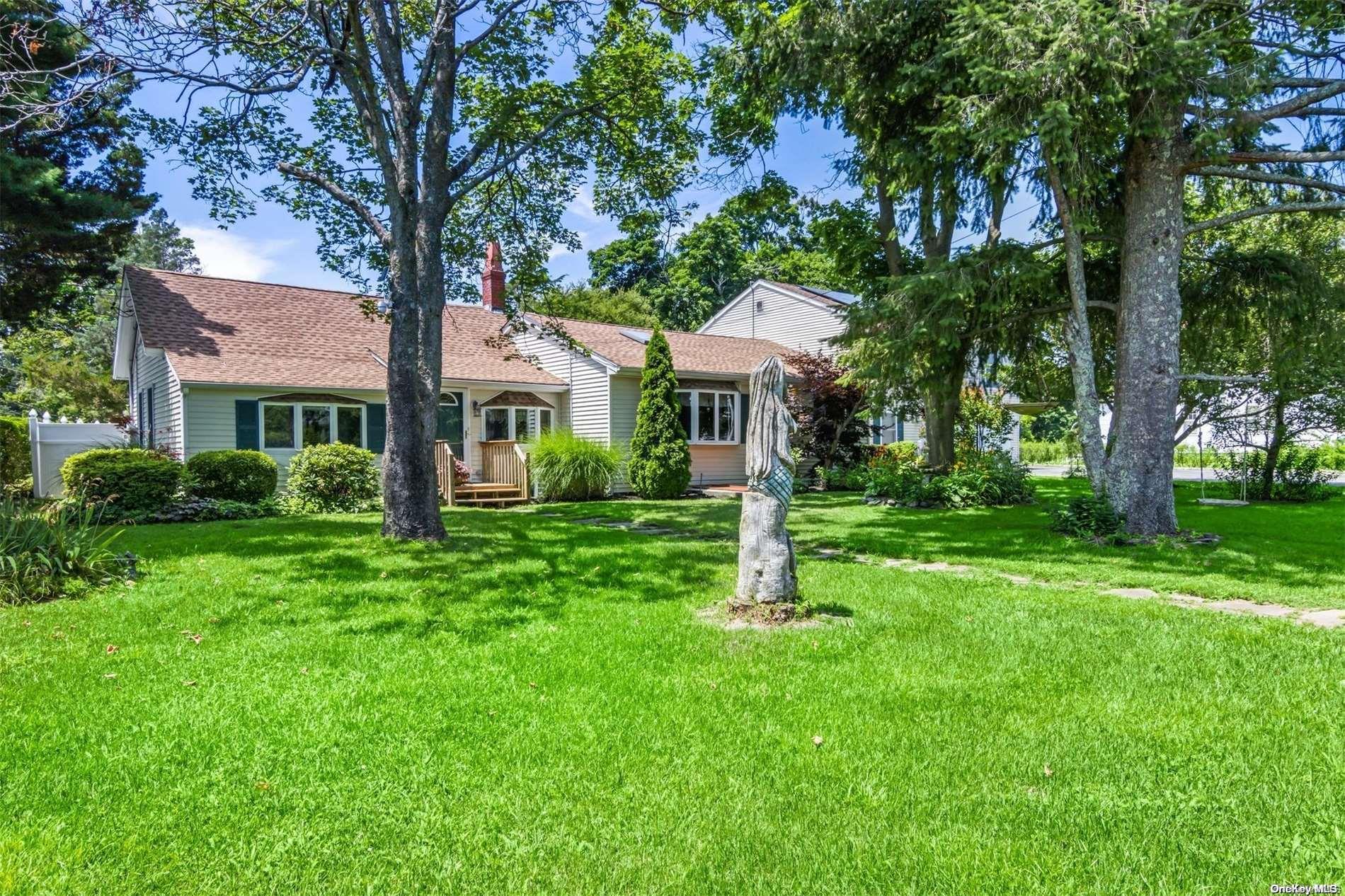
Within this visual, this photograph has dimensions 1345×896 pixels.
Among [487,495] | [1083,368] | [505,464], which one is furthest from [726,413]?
[1083,368]

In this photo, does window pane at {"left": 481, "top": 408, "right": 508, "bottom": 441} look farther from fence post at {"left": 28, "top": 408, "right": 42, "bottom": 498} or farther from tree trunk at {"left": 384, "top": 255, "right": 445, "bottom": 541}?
fence post at {"left": 28, "top": 408, "right": 42, "bottom": 498}

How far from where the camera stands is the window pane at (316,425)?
14820 millimetres

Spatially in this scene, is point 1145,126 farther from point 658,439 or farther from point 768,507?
point 658,439

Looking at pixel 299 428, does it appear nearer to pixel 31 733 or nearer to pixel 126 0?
pixel 126 0

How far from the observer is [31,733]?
130 inches

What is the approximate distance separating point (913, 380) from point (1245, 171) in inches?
196

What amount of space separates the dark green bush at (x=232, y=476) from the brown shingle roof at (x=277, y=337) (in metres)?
1.68

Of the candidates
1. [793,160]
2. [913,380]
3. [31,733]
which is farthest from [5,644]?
[793,160]

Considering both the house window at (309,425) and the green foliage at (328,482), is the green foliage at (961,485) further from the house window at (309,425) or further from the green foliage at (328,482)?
the house window at (309,425)

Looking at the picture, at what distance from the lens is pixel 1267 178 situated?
8.77m

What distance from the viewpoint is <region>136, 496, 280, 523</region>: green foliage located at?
1102 centimetres

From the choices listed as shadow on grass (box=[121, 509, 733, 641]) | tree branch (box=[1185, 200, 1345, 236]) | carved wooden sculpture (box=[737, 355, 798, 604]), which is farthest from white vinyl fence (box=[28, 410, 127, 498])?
tree branch (box=[1185, 200, 1345, 236])

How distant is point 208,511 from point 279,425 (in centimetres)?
349

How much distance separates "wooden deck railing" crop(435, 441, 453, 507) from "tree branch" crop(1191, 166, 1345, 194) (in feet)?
43.5
